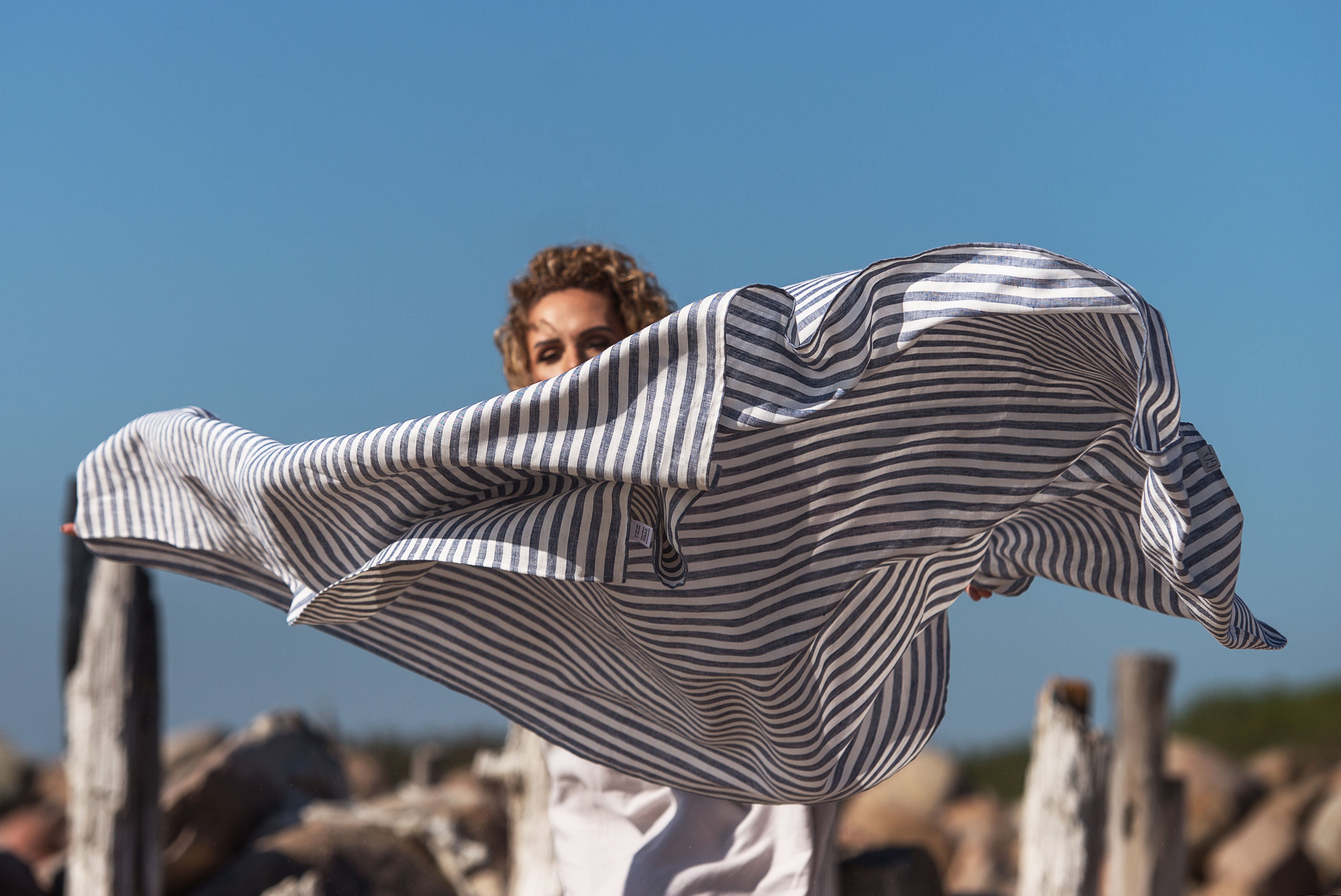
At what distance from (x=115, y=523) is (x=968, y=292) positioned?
222 cm

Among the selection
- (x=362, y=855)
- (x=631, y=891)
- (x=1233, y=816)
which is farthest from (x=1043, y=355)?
(x=1233, y=816)

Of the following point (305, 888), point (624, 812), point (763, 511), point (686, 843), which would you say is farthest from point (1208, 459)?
point (305, 888)

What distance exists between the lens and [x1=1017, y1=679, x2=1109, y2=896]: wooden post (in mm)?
5816

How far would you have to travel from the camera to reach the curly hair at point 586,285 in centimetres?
360

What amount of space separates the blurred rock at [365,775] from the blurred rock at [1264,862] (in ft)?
29.7

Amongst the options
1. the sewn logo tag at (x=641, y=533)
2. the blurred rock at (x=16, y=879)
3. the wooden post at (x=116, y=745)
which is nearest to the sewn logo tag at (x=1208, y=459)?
the sewn logo tag at (x=641, y=533)

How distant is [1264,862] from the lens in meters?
10.8

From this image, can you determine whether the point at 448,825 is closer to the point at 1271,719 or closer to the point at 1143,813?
the point at 1143,813

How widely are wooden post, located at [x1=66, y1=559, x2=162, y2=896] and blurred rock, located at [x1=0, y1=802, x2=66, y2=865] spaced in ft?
15.2

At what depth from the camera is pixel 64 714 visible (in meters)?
8.12

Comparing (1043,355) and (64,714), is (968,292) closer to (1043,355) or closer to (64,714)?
(1043,355)

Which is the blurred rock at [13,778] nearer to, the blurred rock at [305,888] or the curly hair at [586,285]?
the blurred rock at [305,888]

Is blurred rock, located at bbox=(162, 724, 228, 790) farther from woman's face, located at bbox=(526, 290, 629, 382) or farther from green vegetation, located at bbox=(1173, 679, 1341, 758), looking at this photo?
green vegetation, located at bbox=(1173, 679, 1341, 758)

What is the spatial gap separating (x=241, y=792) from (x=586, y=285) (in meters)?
5.00
